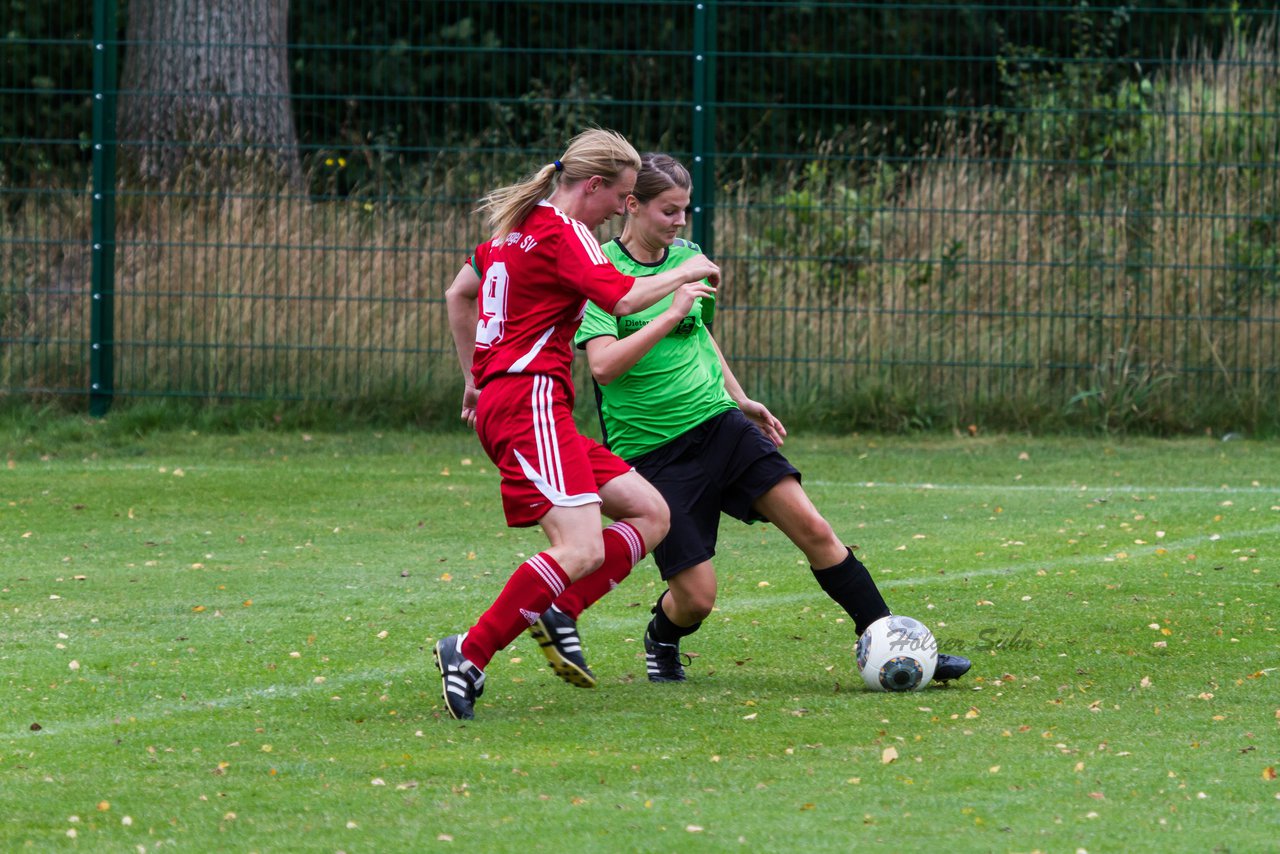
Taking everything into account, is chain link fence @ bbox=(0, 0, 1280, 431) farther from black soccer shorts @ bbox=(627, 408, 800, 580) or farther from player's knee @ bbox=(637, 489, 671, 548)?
player's knee @ bbox=(637, 489, 671, 548)

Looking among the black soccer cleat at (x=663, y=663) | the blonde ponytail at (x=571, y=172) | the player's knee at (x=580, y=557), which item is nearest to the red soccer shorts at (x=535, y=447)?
the player's knee at (x=580, y=557)

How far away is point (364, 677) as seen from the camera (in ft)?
18.2

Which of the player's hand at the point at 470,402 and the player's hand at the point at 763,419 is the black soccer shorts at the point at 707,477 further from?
the player's hand at the point at 470,402

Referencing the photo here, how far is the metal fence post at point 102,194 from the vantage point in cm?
1168

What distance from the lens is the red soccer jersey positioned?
16.3 feet

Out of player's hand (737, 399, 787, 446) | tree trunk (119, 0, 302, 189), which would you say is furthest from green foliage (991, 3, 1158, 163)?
player's hand (737, 399, 787, 446)

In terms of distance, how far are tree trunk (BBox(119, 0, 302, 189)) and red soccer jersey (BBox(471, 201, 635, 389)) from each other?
22.6ft

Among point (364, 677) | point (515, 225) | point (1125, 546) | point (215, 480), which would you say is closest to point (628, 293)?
point (515, 225)

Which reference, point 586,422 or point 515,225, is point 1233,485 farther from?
point 515,225

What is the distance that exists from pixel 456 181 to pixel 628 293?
7222 mm

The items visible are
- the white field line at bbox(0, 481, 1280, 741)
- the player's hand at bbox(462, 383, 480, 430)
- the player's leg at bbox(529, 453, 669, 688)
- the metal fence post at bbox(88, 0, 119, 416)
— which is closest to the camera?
the white field line at bbox(0, 481, 1280, 741)

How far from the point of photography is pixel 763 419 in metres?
5.81

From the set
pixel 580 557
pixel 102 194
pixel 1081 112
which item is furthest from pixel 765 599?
pixel 102 194

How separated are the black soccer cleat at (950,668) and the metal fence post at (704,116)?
624 centimetres
